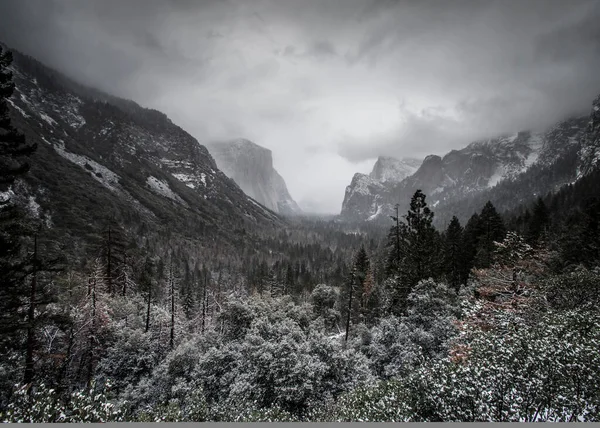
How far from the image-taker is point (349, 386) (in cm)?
1911

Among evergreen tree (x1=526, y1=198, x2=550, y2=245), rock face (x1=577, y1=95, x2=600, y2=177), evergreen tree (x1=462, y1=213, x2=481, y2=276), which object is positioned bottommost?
evergreen tree (x1=462, y1=213, x2=481, y2=276)

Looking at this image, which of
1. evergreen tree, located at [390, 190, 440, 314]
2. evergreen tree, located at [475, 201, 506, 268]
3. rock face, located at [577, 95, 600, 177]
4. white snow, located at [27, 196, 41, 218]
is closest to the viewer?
evergreen tree, located at [390, 190, 440, 314]

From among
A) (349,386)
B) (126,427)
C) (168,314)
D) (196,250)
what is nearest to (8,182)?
(126,427)

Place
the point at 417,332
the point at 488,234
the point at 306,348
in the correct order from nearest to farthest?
the point at 306,348, the point at 417,332, the point at 488,234

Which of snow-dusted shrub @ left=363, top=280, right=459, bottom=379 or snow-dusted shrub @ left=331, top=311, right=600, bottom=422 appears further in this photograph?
snow-dusted shrub @ left=363, top=280, right=459, bottom=379

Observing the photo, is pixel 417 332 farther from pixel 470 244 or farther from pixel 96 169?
pixel 96 169

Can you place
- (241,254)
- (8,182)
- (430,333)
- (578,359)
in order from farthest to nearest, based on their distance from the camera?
(241,254)
(430,333)
(8,182)
(578,359)

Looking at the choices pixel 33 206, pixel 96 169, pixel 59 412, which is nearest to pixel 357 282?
pixel 59 412

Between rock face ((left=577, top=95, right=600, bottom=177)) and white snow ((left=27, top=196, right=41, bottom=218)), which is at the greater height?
rock face ((left=577, top=95, right=600, bottom=177))

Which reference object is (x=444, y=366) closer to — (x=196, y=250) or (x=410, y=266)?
(x=410, y=266)

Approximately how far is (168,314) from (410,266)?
2528 cm

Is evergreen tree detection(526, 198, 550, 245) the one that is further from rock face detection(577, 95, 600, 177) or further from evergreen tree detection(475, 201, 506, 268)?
rock face detection(577, 95, 600, 177)

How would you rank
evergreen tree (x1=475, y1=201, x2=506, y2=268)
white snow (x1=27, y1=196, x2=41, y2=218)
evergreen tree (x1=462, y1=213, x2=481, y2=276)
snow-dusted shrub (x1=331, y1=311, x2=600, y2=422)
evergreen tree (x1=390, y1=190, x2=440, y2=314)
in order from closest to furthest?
snow-dusted shrub (x1=331, y1=311, x2=600, y2=422), evergreen tree (x1=390, y1=190, x2=440, y2=314), evergreen tree (x1=475, y1=201, x2=506, y2=268), evergreen tree (x1=462, y1=213, x2=481, y2=276), white snow (x1=27, y1=196, x2=41, y2=218)

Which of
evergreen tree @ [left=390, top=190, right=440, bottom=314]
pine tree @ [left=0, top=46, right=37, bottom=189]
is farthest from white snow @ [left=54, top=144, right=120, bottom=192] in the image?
evergreen tree @ [left=390, top=190, right=440, bottom=314]
